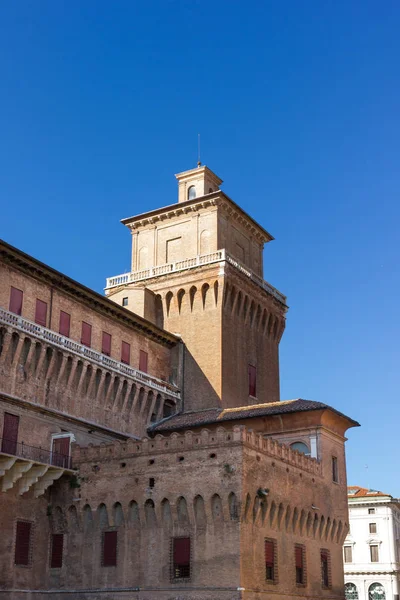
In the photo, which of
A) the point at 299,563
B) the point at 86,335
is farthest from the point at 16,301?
the point at 299,563

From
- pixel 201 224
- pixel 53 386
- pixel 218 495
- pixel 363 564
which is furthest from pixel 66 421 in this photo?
pixel 363 564

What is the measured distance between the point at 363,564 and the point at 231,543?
144 ft

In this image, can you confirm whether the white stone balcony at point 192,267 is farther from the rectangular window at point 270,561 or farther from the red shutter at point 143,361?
the rectangular window at point 270,561

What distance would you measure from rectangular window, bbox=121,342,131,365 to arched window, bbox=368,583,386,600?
39645 millimetres

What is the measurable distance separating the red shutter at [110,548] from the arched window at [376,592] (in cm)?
4299

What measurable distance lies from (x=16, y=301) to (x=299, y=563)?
17024 millimetres

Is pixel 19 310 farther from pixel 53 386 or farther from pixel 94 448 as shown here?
pixel 94 448

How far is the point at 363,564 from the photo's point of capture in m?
69.4

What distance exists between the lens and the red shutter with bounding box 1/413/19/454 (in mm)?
32375

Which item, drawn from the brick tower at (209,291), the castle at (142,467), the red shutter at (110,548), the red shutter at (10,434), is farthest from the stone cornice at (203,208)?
the red shutter at (110,548)

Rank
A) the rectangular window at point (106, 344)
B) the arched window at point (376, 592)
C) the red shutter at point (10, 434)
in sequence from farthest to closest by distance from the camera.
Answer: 1. the arched window at point (376, 592)
2. the rectangular window at point (106, 344)
3. the red shutter at point (10, 434)

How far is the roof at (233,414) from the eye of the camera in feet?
124

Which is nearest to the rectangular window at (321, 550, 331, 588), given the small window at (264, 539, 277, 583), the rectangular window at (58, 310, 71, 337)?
the small window at (264, 539, 277, 583)

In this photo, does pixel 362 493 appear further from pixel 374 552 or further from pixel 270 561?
pixel 270 561
